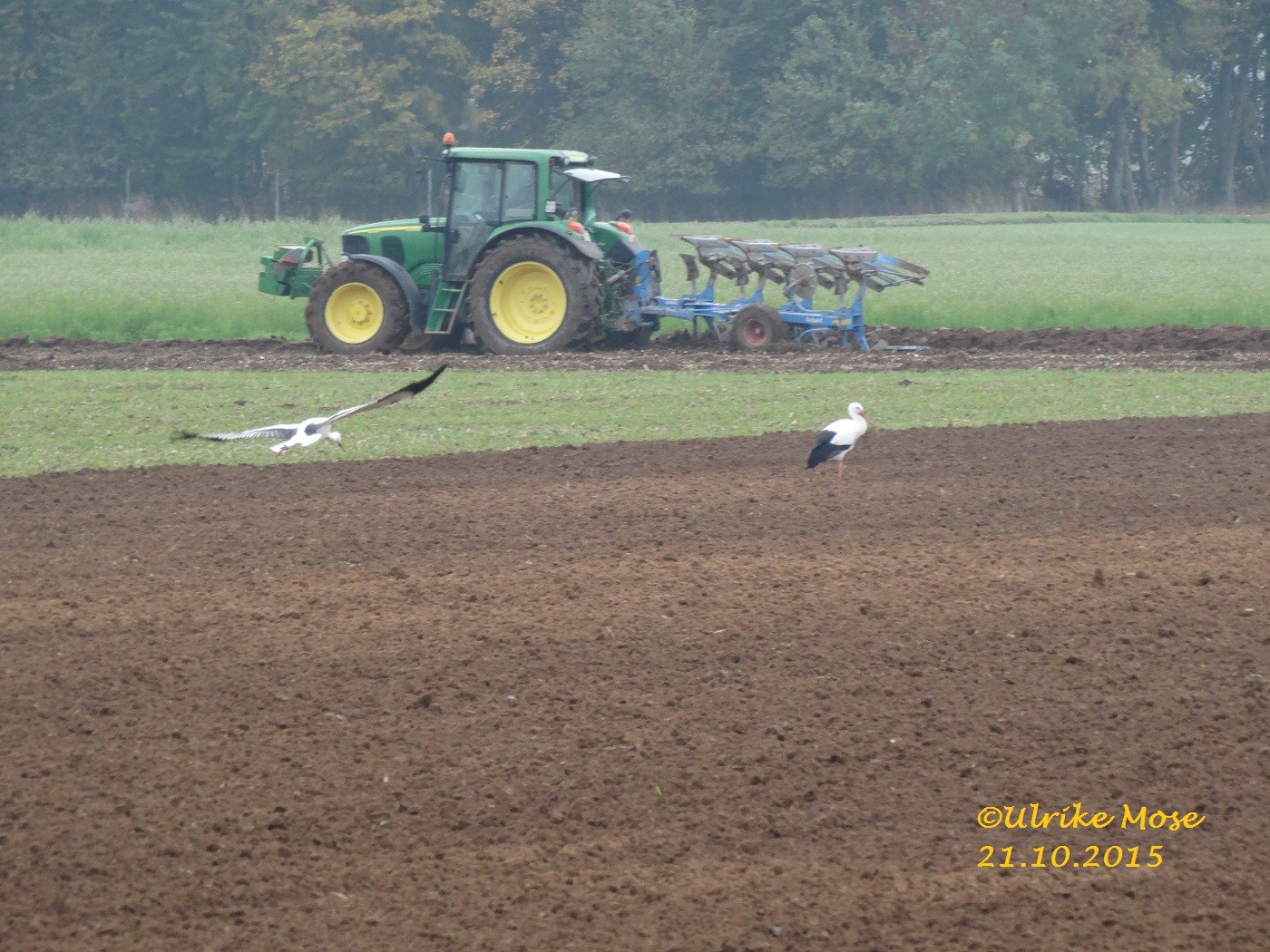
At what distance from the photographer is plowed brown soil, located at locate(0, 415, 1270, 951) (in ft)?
15.4

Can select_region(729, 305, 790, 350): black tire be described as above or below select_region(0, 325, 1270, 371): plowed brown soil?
above

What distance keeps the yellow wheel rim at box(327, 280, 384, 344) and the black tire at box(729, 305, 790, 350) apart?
4.38 metres

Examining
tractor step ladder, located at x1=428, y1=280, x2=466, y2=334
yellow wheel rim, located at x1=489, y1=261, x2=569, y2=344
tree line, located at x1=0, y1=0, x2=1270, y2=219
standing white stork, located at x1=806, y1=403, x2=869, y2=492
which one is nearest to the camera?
standing white stork, located at x1=806, y1=403, x2=869, y2=492

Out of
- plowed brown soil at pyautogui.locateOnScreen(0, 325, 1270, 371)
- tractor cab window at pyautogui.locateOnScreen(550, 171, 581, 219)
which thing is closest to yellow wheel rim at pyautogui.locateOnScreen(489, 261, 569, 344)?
plowed brown soil at pyautogui.locateOnScreen(0, 325, 1270, 371)

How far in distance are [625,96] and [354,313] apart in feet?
138

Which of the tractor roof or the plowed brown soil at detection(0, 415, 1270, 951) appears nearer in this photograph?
the plowed brown soil at detection(0, 415, 1270, 951)

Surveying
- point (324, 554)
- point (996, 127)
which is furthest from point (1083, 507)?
point (996, 127)

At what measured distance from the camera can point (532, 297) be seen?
18.5m

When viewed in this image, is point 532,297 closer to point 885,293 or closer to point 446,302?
point 446,302

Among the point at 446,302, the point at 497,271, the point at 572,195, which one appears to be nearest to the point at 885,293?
the point at 572,195

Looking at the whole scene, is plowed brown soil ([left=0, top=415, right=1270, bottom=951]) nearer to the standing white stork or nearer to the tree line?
the standing white stork

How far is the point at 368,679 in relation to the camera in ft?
21.8

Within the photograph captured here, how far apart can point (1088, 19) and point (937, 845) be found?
192 feet

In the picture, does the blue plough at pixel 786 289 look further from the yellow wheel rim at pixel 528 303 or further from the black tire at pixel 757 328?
the yellow wheel rim at pixel 528 303
